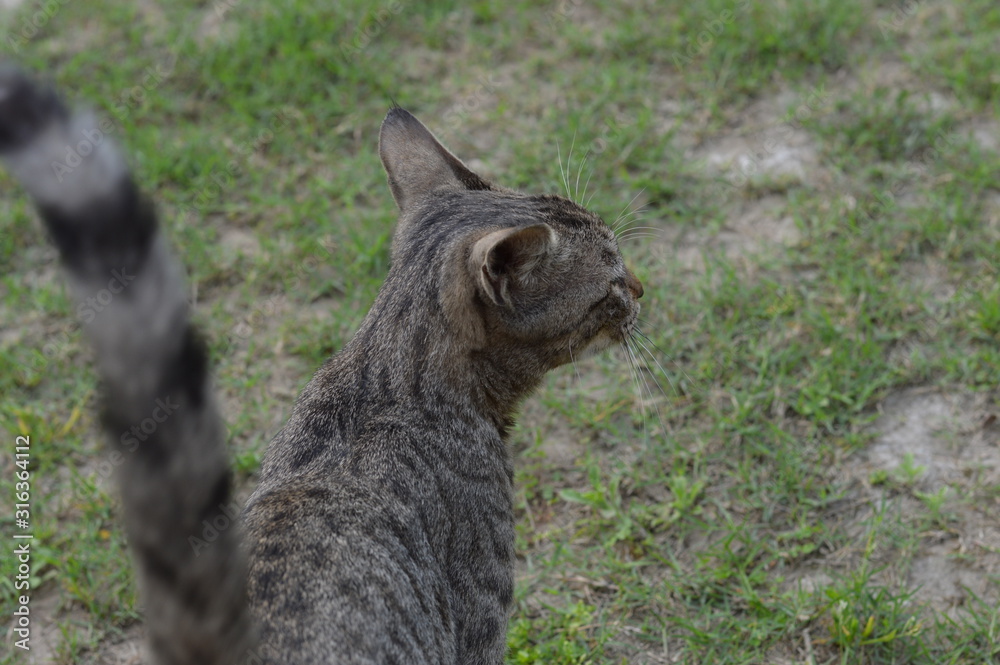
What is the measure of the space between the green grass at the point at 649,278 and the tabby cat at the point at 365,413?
0.71 meters

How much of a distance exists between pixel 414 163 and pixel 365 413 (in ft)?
3.13

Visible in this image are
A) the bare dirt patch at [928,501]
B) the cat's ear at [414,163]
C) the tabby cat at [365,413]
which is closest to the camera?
the tabby cat at [365,413]

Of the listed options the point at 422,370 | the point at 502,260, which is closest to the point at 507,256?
the point at 502,260

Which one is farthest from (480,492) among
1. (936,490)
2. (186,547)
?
(936,490)

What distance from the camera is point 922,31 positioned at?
19.0 feet

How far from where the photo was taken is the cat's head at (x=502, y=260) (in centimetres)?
273

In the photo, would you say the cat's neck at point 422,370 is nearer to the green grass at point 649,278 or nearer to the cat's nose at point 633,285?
the cat's nose at point 633,285

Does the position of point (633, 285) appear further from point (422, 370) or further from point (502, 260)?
point (422, 370)

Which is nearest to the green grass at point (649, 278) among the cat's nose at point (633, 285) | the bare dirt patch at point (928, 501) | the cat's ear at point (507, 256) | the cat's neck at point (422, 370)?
the bare dirt patch at point (928, 501)

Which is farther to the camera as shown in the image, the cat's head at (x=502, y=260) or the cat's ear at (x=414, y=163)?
the cat's ear at (x=414, y=163)

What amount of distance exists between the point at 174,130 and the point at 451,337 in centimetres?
369

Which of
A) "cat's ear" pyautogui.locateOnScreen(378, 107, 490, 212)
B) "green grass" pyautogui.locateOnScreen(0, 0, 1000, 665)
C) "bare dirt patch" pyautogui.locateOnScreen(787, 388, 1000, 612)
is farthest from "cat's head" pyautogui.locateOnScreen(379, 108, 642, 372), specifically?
"bare dirt patch" pyautogui.locateOnScreen(787, 388, 1000, 612)

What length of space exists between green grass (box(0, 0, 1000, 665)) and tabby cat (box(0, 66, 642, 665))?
2.34 ft

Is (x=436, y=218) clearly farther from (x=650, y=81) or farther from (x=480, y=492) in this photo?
(x=650, y=81)
